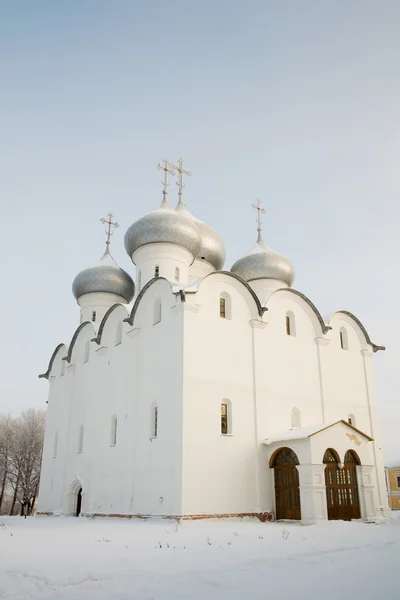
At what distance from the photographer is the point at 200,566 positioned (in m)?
6.89

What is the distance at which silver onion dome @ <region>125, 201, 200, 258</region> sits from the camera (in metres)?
20.3

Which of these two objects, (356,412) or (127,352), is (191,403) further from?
(356,412)

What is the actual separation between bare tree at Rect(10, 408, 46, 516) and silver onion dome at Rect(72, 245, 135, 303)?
47.5ft

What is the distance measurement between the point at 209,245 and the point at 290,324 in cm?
576

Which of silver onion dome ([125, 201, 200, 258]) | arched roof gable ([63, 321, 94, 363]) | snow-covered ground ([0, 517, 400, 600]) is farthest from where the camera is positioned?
arched roof gable ([63, 321, 94, 363])

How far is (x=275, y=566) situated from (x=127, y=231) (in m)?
16.4

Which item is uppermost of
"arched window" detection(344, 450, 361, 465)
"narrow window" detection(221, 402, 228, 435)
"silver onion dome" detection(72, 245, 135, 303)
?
"silver onion dome" detection(72, 245, 135, 303)

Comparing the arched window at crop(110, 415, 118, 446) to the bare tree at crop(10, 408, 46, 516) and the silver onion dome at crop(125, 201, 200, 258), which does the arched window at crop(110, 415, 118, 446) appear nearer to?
the silver onion dome at crop(125, 201, 200, 258)

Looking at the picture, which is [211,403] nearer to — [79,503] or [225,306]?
[225,306]

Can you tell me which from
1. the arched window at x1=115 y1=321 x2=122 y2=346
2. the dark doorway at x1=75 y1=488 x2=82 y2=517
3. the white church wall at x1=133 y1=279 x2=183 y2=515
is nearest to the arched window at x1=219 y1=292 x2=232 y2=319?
the white church wall at x1=133 y1=279 x2=183 y2=515

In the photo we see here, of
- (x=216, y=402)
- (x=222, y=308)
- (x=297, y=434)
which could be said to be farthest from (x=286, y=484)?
(x=222, y=308)

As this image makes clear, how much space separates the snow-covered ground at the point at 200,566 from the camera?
17.9ft

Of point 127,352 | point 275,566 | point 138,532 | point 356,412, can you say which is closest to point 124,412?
point 127,352

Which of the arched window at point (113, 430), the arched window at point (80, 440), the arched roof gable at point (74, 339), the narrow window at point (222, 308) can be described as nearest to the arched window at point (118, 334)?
the arched window at point (113, 430)
